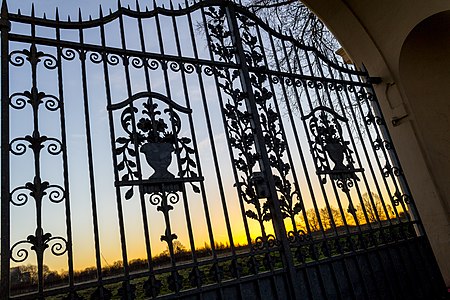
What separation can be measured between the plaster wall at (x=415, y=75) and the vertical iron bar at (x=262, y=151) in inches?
53.1

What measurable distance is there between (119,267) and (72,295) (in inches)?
13.1

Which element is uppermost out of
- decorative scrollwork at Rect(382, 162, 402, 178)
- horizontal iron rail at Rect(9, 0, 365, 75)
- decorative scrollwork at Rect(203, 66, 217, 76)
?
horizontal iron rail at Rect(9, 0, 365, 75)

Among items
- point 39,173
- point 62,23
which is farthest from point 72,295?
point 62,23

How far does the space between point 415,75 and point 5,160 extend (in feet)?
14.5

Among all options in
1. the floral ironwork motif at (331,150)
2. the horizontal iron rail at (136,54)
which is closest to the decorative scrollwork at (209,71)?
the horizontal iron rail at (136,54)

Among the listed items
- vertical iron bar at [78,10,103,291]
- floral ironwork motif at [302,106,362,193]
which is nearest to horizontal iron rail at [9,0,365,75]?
vertical iron bar at [78,10,103,291]

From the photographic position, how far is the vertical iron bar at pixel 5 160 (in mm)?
2006

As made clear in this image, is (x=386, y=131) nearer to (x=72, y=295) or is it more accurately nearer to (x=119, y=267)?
(x=119, y=267)

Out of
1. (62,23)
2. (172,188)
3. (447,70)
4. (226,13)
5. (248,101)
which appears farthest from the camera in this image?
(447,70)

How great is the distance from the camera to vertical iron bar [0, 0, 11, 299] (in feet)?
6.58

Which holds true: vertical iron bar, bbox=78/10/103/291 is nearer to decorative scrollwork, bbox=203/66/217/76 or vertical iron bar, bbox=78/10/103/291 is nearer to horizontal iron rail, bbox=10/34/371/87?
horizontal iron rail, bbox=10/34/371/87

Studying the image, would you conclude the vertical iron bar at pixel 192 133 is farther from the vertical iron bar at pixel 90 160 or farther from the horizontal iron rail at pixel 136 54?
the vertical iron bar at pixel 90 160

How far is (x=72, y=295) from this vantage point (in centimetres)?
207

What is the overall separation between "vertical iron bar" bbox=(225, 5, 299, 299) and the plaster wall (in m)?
1.35
